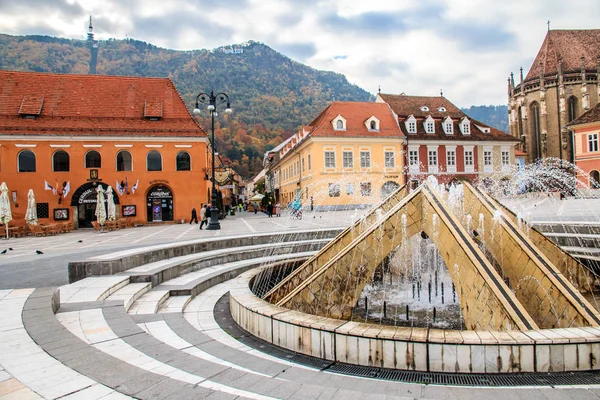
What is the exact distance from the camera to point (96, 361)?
401cm

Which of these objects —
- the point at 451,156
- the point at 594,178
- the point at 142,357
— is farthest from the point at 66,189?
the point at 594,178

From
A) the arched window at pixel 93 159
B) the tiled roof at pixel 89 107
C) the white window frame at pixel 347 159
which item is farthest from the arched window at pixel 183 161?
the white window frame at pixel 347 159

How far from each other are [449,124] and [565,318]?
128ft

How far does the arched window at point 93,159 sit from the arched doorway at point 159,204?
3941 millimetres

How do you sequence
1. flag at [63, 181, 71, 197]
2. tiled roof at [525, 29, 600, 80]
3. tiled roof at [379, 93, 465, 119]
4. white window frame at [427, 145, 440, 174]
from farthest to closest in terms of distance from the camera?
tiled roof at [525, 29, 600, 80], tiled roof at [379, 93, 465, 119], white window frame at [427, 145, 440, 174], flag at [63, 181, 71, 197]

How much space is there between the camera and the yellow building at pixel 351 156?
123 ft

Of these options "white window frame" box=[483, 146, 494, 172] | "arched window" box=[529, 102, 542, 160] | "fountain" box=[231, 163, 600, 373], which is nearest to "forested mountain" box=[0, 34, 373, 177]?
"white window frame" box=[483, 146, 494, 172]

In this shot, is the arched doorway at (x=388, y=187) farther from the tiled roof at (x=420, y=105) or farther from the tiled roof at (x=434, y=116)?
the tiled roof at (x=420, y=105)

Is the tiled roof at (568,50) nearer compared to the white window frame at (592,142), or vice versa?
the white window frame at (592,142)

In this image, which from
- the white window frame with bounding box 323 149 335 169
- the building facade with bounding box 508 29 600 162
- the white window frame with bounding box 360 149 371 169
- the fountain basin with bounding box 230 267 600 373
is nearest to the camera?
the fountain basin with bounding box 230 267 600 373

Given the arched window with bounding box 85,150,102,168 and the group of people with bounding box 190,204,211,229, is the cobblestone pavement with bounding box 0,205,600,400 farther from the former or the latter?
the arched window with bounding box 85,150,102,168

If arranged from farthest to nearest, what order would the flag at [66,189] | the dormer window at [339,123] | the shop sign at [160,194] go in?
1. the dormer window at [339,123]
2. the shop sign at [160,194]
3. the flag at [66,189]

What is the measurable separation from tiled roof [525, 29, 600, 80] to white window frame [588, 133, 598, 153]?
58.9ft

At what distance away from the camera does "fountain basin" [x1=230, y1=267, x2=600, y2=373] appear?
402 cm
